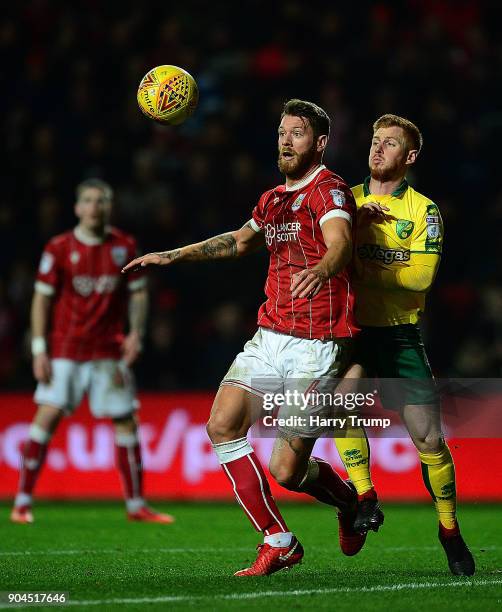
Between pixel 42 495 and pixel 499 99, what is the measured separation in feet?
21.3

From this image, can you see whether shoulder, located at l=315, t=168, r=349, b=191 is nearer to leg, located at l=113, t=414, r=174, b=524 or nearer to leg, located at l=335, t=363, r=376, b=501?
leg, located at l=335, t=363, r=376, b=501

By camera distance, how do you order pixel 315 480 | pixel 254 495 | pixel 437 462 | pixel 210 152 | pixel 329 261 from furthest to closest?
pixel 210 152 < pixel 315 480 < pixel 437 462 < pixel 254 495 < pixel 329 261

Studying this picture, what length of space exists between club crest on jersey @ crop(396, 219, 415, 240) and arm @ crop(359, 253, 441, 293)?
0.10 m

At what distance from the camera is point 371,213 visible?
611 centimetres

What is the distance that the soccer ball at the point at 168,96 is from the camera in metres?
6.27

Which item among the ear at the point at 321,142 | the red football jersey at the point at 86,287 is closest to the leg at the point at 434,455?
the ear at the point at 321,142

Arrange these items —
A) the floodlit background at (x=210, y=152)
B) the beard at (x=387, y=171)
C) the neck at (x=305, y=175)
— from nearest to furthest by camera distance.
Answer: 1. the neck at (x=305, y=175)
2. the beard at (x=387, y=171)
3. the floodlit background at (x=210, y=152)

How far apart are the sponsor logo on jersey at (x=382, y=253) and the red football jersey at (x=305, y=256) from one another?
259mm

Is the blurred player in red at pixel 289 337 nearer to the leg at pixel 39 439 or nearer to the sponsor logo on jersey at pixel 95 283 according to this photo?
the sponsor logo on jersey at pixel 95 283

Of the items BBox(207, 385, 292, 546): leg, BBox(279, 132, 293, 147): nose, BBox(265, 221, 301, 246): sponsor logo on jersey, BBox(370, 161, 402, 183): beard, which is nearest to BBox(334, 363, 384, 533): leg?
BBox(207, 385, 292, 546): leg

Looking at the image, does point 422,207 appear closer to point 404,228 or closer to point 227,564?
point 404,228

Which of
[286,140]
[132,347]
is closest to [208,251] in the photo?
[286,140]

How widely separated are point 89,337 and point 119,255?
624 millimetres

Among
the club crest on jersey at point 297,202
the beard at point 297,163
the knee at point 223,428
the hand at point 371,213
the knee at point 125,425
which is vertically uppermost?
the beard at point 297,163
